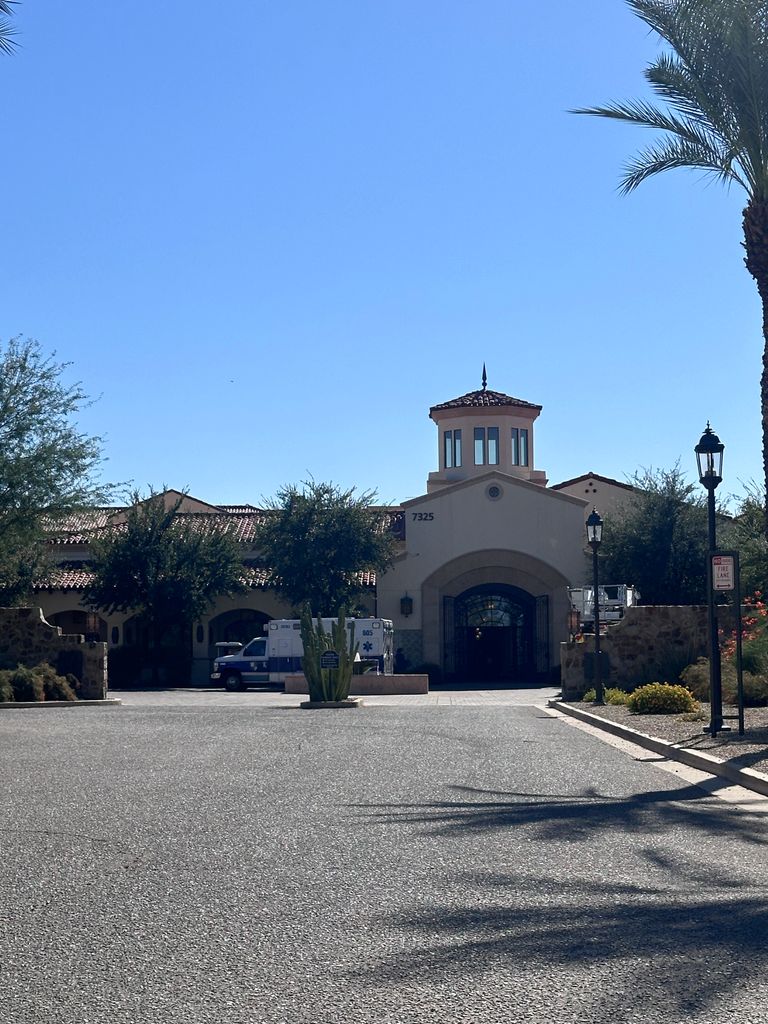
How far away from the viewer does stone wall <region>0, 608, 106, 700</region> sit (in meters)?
32.6

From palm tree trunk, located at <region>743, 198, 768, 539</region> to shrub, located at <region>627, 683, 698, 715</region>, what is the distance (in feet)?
21.4

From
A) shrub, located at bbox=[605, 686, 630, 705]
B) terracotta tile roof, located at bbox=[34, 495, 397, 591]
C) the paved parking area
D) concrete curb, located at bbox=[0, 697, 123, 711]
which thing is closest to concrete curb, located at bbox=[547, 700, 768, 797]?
shrub, located at bbox=[605, 686, 630, 705]

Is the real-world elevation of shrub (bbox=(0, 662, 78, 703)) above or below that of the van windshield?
below

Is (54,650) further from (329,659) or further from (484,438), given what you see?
(484,438)

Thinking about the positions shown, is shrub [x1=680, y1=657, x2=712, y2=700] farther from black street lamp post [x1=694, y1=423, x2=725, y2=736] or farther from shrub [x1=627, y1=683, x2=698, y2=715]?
black street lamp post [x1=694, y1=423, x2=725, y2=736]

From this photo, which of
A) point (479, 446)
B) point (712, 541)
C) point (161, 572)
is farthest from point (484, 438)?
point (712, 541)

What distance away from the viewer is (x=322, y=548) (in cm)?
5044

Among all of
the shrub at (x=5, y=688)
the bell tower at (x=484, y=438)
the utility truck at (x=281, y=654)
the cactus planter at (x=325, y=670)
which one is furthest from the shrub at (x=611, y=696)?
the bell tower at (x=484, y=438)

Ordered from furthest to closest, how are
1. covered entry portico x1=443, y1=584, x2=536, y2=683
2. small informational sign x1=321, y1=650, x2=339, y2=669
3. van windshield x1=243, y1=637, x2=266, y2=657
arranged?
covered entry portico x1=443, y1=584, x2=536, y2=683
van windshield x1=243, y1=637, x2=266, y2=657
small informational sign x1=321, y1=650, x2=339, y2=669

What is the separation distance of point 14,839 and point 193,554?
41.0m

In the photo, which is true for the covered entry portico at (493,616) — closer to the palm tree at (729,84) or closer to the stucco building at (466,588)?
the stucco building at (466,588)

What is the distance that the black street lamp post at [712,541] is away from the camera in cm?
1791

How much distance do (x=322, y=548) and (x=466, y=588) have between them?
6684 mm

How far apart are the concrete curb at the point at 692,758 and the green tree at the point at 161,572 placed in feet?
93.8
